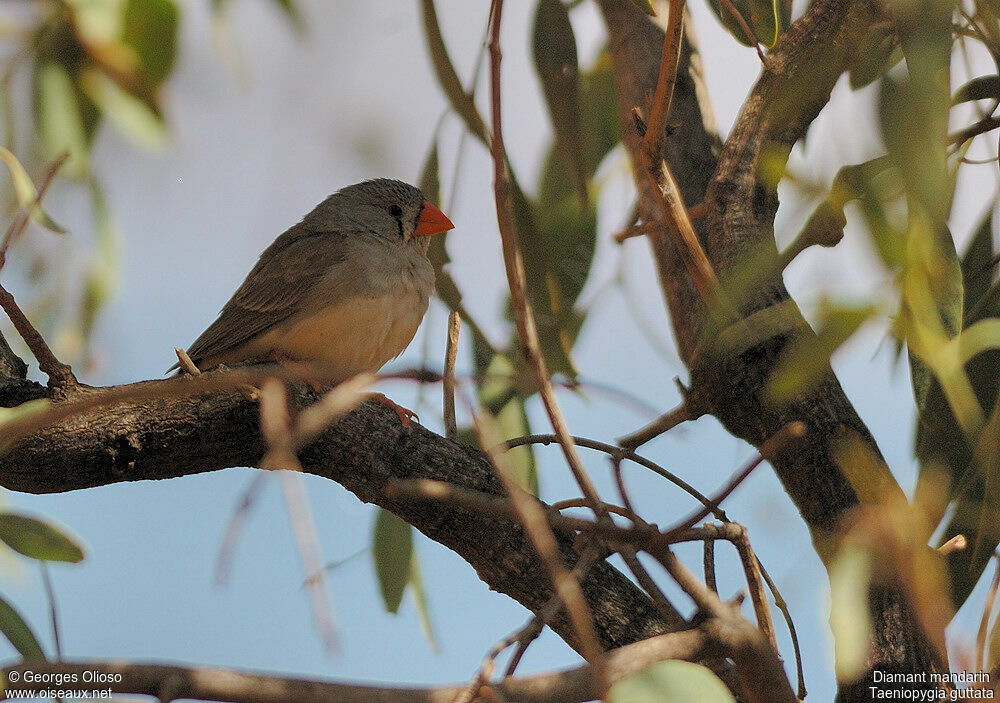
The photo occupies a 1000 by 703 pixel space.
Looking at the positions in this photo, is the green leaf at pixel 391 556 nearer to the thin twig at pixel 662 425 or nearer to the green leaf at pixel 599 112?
the thin twig at pixel 662 425

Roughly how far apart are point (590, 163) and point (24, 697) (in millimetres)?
2692

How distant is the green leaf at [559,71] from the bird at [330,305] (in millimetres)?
588

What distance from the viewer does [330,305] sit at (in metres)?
2.93

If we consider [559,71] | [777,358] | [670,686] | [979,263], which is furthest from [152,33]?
[979,263]

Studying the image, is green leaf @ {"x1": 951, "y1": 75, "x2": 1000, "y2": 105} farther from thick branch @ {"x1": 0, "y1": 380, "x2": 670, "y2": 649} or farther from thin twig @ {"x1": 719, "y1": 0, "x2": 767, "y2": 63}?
thick branch @ {"x1": 0, "y1": 380, "x2": 670, "y2": 649}

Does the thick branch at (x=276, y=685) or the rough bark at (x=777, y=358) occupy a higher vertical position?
the rough bark at (x=777, y=358)

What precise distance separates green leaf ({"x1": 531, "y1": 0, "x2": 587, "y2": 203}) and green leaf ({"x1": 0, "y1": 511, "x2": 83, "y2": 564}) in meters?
1.61

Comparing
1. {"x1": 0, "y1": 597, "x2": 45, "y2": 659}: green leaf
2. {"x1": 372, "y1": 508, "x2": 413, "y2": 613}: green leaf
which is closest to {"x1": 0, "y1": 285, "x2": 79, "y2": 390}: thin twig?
{"x1": 0, "y1": 597, "x2": 45, "y2": 659}: green leaf

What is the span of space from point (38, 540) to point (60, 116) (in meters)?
1.58

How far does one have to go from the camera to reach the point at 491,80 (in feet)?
4.85

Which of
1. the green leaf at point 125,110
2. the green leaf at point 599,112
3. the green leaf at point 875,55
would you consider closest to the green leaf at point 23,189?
the green leaf at point 125,110

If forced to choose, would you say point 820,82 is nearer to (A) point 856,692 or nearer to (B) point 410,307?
(A) point 856,692

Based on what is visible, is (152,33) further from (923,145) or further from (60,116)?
(923,145)

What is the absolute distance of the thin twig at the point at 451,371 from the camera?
216cm
